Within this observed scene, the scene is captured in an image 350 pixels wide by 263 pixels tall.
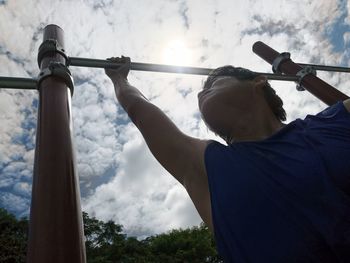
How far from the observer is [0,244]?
20078 mm

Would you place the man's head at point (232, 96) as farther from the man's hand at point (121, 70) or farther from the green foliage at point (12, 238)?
the green foliage at point (12, 238)

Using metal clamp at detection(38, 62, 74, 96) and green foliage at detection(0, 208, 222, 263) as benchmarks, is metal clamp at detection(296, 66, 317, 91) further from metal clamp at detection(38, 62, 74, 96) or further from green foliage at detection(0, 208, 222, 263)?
green foliage at detection(0, 208, 222, 263)

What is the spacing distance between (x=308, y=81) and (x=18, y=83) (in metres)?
2.39

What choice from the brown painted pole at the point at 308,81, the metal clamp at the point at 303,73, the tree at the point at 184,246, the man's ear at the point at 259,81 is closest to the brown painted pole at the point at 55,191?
the man's ear at the point at 259,81

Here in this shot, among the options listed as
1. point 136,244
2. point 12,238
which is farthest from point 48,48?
point 136,244

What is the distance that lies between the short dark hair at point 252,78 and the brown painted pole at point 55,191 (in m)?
0.94

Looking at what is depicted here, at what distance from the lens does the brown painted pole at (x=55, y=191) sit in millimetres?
1002

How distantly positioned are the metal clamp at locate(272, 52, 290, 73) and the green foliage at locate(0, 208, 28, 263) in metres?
19.4

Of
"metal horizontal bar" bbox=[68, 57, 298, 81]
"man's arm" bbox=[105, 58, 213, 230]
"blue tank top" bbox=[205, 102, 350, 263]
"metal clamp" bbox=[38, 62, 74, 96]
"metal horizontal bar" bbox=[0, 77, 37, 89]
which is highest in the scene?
"metal horizontal bar" bbox=[68, 57, 298, 81]

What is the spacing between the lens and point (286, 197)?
1171 mm

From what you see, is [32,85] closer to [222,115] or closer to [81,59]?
[81,59]

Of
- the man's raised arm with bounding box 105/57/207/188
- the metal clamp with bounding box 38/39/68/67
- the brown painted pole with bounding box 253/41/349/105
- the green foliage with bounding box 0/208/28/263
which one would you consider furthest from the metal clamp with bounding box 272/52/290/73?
the green foliage with bounding box 0/208/28/263

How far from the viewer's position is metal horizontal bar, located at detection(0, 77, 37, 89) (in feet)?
5.83

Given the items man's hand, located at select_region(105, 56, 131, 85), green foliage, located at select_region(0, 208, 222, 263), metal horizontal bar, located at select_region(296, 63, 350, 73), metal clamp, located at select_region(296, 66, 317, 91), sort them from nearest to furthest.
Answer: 1. man's hand, located at select_region(105, 56, 131, 85)
2. metal clamp, located at select_region(296, 66, 317, 91)
3. metal horizontal bar, located at select_region(296, 63, 350, 73)
4. green foliage, located at select_region(0, 208, 222, 263)
